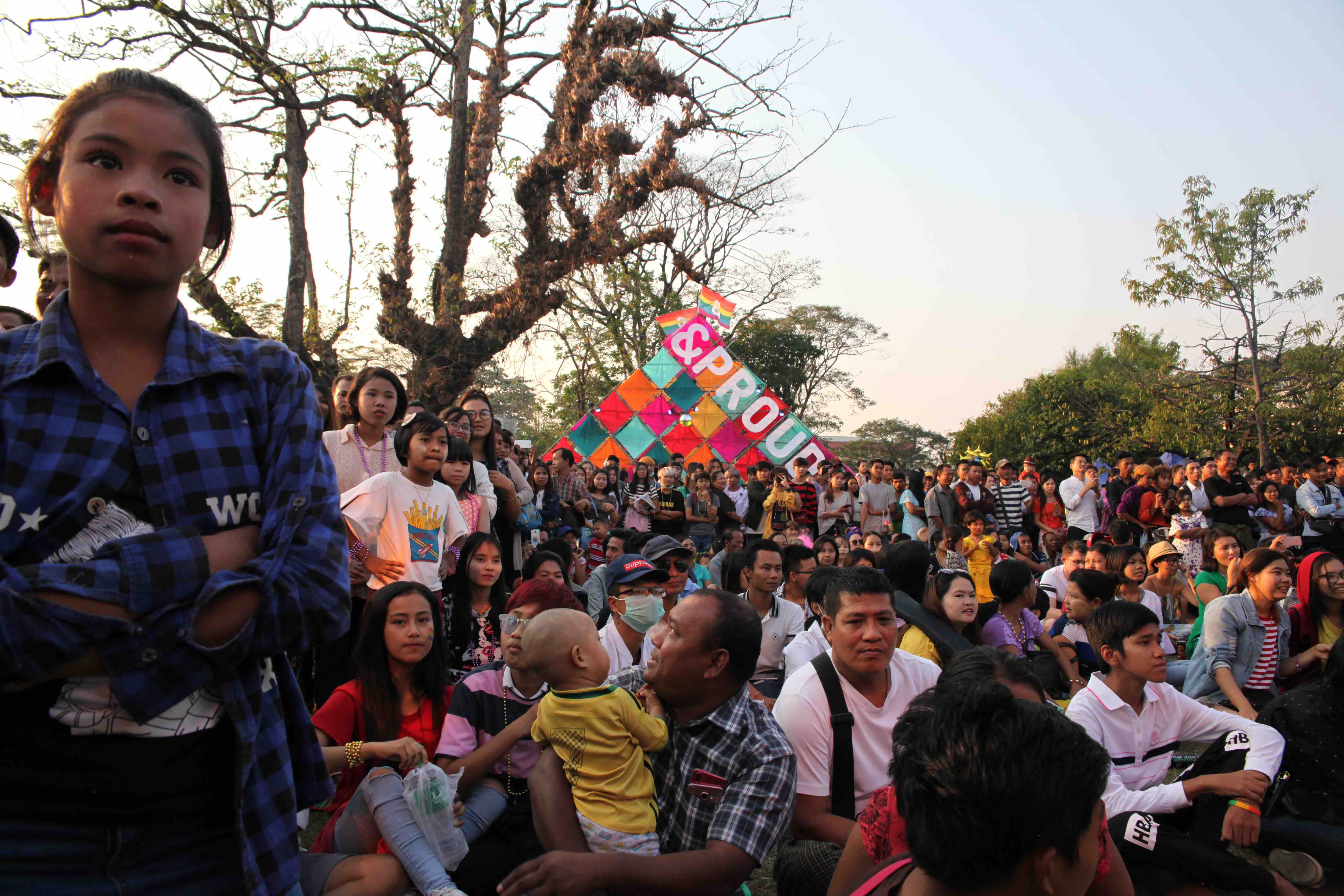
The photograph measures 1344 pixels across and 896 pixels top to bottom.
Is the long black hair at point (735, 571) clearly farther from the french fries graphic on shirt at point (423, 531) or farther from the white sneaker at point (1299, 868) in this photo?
the white sneaker at point (1299, 868)

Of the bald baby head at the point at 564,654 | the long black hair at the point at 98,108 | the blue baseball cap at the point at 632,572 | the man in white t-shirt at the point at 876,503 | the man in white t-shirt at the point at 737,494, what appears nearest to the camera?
the long black hair at the point at 98,108

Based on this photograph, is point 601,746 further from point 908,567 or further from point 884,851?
point 908,567

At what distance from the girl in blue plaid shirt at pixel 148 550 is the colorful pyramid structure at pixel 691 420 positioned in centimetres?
1561

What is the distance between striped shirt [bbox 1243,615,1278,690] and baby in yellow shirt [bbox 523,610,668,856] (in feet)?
13.3

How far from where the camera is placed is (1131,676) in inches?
130

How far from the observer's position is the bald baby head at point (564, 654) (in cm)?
239

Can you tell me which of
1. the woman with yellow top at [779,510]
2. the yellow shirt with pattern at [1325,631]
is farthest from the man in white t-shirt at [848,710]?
the woman with yellow top at [779,510]

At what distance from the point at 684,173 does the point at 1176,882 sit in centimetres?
1195

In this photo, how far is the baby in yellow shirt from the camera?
2232 millimetres

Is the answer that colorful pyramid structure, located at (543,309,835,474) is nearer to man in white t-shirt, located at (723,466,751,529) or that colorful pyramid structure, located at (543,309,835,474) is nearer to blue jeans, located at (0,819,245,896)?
man in white t-shirt, located at (723,466,751,529)

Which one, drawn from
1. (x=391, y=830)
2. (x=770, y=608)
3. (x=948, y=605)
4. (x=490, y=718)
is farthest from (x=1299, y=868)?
(x=391, y=830)

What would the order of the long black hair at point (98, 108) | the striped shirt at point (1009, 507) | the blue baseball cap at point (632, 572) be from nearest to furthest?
the long black hair at point (98, 108) < the blue baseball cap at point (632, 572) < the striped shirt at point (1009, 507)

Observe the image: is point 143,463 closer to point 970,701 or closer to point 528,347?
point 970,701

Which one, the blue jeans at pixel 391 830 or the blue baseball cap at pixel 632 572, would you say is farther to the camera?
the blue baseball cap at pixel 632 572
